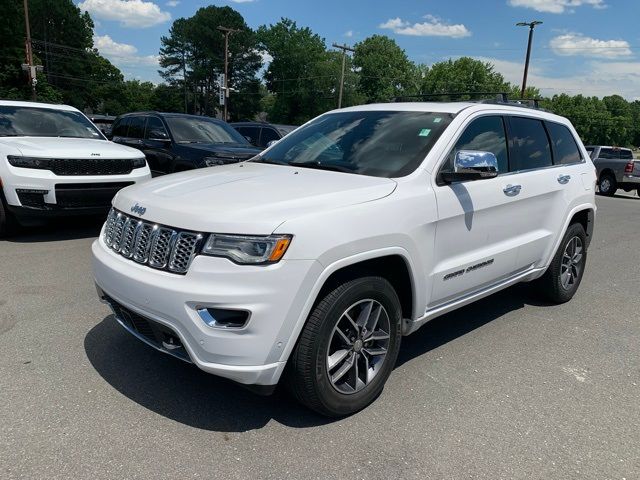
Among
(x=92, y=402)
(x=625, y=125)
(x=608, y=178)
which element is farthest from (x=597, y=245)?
(x=625, y=125)

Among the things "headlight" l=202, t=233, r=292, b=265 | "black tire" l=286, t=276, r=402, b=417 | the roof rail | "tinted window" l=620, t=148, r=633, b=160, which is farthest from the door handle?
"tinted window" l=620, t=148, r=633, b=160

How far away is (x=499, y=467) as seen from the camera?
2.57 meters

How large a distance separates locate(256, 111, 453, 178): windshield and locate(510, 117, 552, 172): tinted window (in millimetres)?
860

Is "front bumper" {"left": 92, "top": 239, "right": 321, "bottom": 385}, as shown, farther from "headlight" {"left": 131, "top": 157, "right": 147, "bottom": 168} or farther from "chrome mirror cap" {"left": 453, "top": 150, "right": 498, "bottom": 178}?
"headlight" {"left": 131, "top": 157, "right": 147, "bottom": 168}

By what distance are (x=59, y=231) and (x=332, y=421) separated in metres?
5.94

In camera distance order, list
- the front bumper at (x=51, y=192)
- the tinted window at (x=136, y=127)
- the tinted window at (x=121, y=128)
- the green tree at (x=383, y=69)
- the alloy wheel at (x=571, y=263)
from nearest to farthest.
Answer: the alloy wheel at (x=571, y=263)
the front bumper at (x=51, y=192)
the tinted window at (x=136, y=127)
the tinted window at (x=121, y=128)
the green tree at (x=383, y=69)

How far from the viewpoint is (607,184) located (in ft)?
64.5

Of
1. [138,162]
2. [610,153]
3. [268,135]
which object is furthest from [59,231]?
[610,153]

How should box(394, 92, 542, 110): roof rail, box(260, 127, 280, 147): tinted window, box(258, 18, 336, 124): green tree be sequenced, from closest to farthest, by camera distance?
box(394, 92, 542, 110): roof rail < box(260, 127, 280, 147): tinted window < box(258, 18, 336, 124): green tree

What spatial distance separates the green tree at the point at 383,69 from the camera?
82.3 m

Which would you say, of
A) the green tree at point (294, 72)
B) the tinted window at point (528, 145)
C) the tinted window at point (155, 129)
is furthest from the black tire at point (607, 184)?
the green tree at point (294, 72)

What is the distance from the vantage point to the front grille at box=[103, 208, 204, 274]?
2609mm

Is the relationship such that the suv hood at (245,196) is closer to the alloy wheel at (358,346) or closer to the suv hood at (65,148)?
the alloy wheel at (358,346)

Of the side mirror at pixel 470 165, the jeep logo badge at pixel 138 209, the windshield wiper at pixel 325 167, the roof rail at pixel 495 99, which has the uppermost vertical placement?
the roof rail at pixel 495 99
